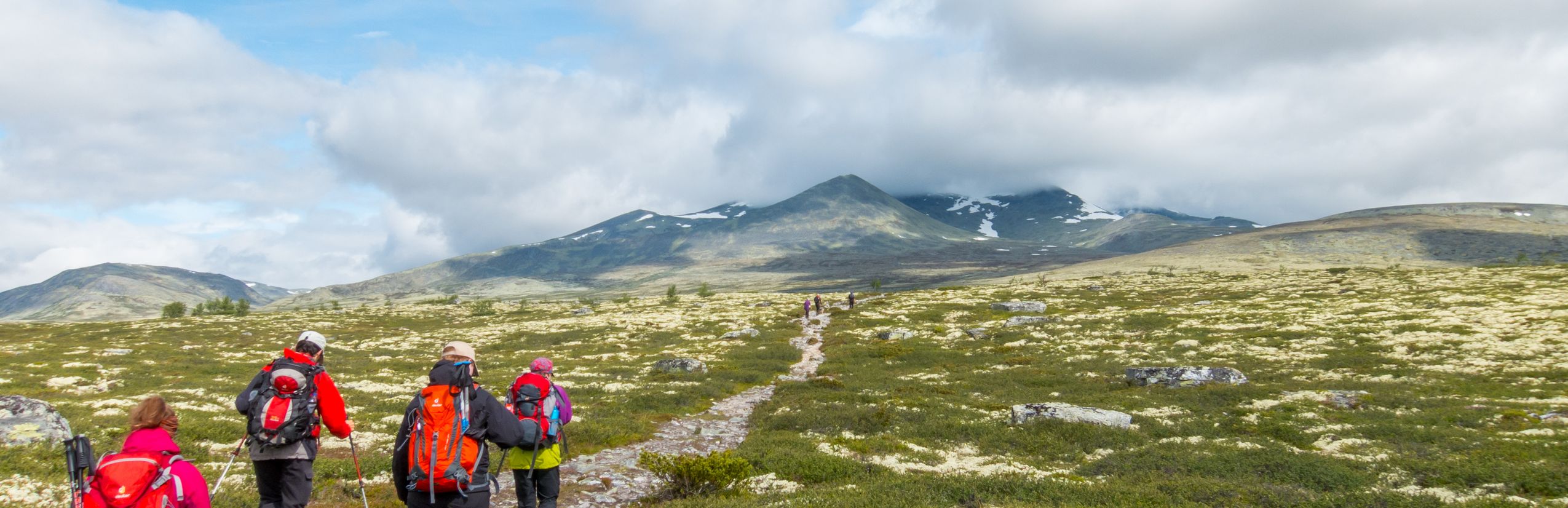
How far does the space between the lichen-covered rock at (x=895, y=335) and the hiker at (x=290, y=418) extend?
161 ft

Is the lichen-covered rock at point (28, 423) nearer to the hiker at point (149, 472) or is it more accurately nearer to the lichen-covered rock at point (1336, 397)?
the hiker at point (149, 472)

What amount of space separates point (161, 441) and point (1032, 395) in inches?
1244

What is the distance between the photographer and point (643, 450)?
22.4 meters

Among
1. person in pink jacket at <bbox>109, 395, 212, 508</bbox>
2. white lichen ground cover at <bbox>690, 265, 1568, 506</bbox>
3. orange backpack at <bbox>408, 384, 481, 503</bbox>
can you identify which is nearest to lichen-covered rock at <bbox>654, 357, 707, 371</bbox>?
white lichen ground cover at <bbox>690, 265, 1568, 506</bbox>

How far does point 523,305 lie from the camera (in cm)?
13075

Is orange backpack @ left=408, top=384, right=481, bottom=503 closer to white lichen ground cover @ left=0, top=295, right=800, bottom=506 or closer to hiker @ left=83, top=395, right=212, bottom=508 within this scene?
hiker @ left=83, top=395, right=212, bottom=508

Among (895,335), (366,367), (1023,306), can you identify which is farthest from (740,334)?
(1023,306)

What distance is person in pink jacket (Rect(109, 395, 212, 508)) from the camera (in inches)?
328

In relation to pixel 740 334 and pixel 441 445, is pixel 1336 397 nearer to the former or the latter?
pixel 441 445

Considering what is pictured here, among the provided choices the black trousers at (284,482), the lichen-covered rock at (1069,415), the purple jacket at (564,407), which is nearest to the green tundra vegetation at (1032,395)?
the lichen-covered rock at (1069,415)

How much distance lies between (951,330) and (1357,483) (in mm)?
44791

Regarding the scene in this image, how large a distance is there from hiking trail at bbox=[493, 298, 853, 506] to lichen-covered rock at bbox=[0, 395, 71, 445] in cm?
1191

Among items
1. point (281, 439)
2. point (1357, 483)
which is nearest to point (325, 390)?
point (281, 439)

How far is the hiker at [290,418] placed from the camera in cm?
1027
